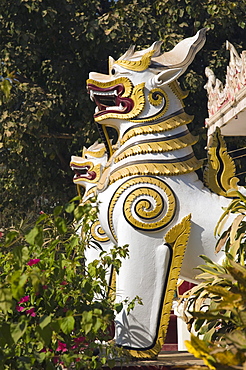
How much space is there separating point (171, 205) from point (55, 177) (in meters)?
5.95

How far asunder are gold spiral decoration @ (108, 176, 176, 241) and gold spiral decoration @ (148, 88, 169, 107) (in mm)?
620

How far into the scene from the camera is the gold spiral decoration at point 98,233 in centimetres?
579

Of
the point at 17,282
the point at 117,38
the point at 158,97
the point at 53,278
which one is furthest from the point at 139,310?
the point at 117,38

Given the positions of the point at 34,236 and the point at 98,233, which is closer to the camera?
the point at 34,236

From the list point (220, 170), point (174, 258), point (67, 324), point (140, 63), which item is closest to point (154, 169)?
point (220, 170)

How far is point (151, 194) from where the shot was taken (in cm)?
427

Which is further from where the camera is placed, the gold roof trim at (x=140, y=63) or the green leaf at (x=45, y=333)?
the gold roof trim at (x=140, y=63)

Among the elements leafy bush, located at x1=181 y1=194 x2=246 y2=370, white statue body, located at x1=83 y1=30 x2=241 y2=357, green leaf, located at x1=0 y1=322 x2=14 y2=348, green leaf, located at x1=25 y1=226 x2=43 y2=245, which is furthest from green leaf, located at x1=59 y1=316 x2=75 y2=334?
white statue body, located at x1=83 y1=30 x2=241 y2=357

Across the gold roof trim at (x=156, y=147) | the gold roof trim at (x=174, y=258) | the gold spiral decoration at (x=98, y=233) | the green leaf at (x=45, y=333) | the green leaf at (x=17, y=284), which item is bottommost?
the gold spiral decoration at (x=98, y=233)

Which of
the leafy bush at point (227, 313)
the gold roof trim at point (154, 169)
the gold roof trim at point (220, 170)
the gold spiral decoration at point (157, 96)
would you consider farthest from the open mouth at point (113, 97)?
the leafy bush at point (227, 313)

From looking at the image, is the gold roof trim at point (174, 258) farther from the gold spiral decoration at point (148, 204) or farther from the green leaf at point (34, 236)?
the green leaf at point (34, 236)

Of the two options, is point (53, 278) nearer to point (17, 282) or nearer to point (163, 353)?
point (17, 282)

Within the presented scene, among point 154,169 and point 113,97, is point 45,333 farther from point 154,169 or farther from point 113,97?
point 113,97

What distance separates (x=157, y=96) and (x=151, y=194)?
80cm
